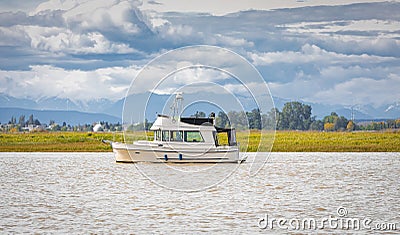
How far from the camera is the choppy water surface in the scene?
70.0ft

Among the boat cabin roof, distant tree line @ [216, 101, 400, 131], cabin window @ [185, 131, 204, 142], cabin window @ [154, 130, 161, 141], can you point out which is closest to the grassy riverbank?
the boat cabin roof

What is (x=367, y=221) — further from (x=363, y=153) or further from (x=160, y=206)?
(x=363, y=153)

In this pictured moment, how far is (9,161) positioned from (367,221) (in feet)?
118

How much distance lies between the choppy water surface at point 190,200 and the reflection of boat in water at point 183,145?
2.34 feet

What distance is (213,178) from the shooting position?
122ft

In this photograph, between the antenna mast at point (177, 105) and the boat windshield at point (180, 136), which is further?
the boat windshield at point (180, 136)

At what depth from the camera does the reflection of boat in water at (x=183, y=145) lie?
42.8 metres

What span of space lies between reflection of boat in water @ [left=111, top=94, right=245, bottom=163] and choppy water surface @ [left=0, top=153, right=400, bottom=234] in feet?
2.34

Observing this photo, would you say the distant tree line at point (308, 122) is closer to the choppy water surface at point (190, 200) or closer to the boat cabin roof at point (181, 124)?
the boat cabin roof at point (181, 124)

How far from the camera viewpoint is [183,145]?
1692 inches

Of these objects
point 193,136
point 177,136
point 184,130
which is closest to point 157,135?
point 177,136

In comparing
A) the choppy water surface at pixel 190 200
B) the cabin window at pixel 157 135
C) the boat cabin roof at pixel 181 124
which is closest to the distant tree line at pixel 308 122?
the boat cabin roof at pixel 181 124

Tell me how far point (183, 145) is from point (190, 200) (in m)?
15.8

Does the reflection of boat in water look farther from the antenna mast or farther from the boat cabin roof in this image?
the antenna mast
